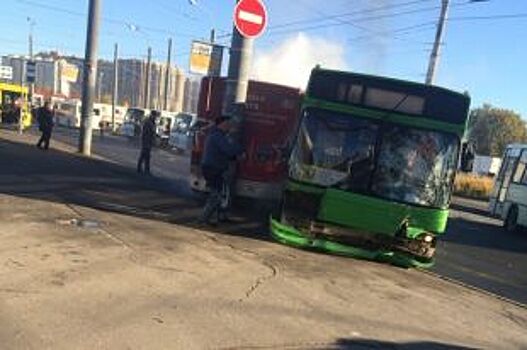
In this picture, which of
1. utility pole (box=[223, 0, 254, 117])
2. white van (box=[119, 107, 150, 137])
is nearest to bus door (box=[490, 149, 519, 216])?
utility pole (box=[223, 0, 254, 117])

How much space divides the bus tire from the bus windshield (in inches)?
490

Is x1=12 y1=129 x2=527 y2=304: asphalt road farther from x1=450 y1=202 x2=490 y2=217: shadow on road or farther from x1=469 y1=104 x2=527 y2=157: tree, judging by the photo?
x1=469 y1=104 x2=527 y2=157: tree

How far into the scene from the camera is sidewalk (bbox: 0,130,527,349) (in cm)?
746

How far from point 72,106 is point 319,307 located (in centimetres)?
6956

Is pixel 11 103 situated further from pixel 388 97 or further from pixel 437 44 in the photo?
pixel 388 97

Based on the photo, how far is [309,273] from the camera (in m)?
11.1

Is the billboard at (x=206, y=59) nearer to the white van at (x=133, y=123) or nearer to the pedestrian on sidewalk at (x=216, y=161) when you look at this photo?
the pedestrian on sidewalk at (x=216, y=161)

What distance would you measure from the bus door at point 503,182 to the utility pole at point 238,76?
12430mm

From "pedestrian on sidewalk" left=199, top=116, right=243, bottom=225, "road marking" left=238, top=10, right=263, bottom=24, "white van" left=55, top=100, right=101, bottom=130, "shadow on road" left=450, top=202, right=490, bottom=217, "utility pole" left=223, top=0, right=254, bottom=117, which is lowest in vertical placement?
"white van" left=55, top=100, right=101, bottom=130

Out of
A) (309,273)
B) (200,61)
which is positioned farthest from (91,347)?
(200,61)

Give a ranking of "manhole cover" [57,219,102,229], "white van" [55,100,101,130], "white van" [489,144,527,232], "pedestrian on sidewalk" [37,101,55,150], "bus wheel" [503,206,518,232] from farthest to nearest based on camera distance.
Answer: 1. "white van" [55,100,101,130]
2. "pedestrian on sidewalk" [37,101,55,150]
3. "bus wheel" [503,206,518,232]
4. "white van" [489,144,527,232]
5. "manhole cover" [57,219,102,229]

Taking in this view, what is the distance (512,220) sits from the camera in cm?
2528

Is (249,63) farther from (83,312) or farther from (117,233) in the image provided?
(83,312)

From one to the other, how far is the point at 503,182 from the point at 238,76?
519 inches
